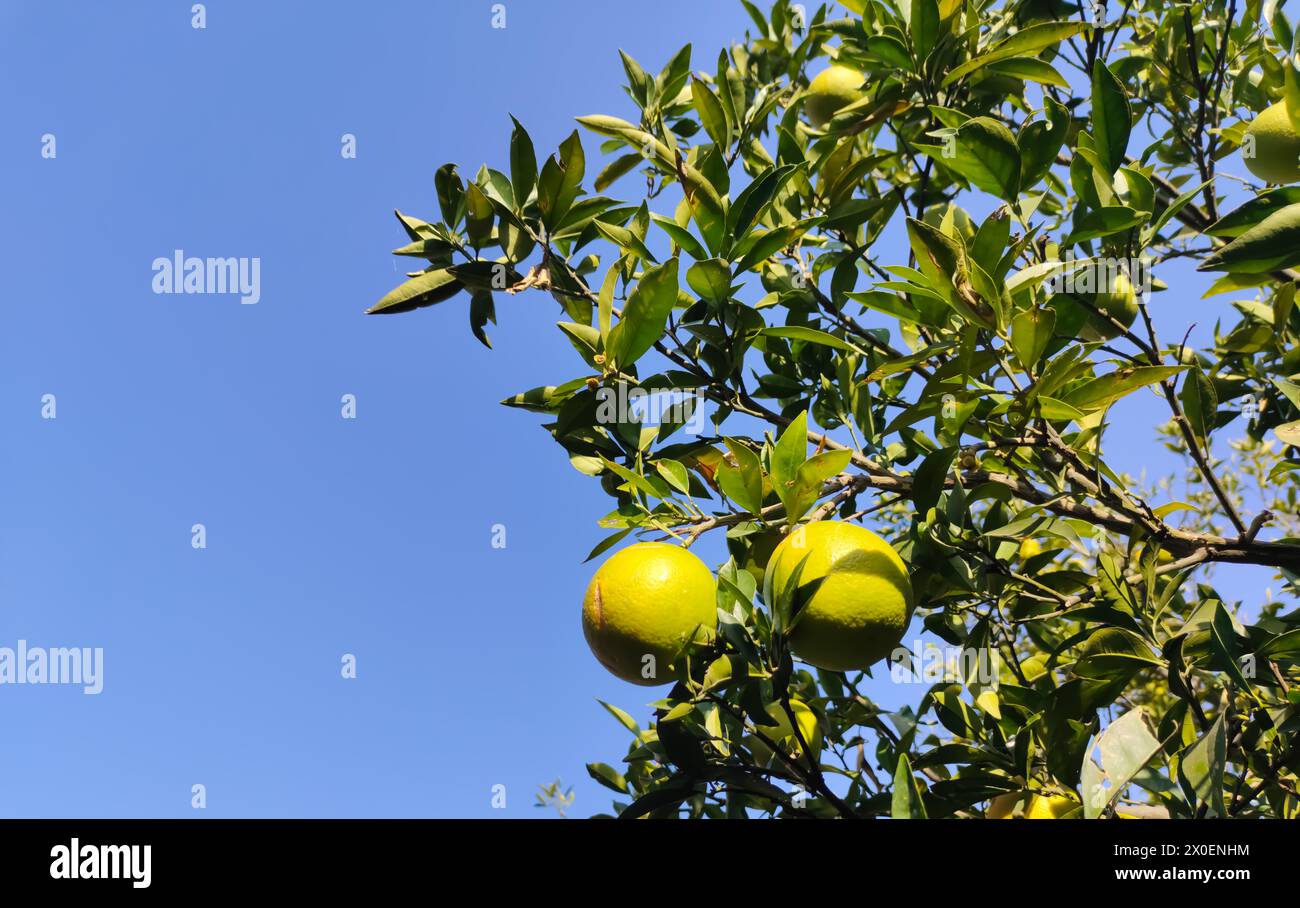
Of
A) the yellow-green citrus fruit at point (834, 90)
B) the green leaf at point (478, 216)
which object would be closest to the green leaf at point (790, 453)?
the green leaf at point (478, 216)

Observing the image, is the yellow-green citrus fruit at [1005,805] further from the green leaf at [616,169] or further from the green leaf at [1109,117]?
the green leaf at [616,169]

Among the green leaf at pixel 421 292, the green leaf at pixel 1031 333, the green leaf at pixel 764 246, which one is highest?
the green leaf at pixel 421 292

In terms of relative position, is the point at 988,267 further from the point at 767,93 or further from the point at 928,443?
the point at 767,93

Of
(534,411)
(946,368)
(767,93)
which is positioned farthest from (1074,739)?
(767,93)

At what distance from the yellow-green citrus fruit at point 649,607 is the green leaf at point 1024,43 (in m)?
1.22

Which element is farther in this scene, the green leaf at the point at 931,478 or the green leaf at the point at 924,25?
the green leaf at the point at 924,25

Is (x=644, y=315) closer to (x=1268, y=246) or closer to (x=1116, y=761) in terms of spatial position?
(x=1268, y=246)

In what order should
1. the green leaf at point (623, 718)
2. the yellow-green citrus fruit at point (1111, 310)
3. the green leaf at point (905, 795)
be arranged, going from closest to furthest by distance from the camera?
the green leaf at point (905, 795) → the yellow-green citrus fruit at point (1111, 310) → the green leaf at point (623, 718)

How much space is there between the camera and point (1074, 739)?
70.0 inches

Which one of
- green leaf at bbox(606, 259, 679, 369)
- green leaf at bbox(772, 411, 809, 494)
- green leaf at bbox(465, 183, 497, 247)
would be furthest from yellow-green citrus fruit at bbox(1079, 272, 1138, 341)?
green leaf at bbox(465, 183, 497, 247)

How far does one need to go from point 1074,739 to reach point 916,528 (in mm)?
534

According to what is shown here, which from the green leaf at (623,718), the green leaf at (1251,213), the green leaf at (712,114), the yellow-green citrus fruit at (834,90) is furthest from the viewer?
the yellow-green citrus fruit at (834,90)

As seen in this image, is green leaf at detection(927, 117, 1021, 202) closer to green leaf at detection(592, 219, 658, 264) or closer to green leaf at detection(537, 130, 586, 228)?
green leaf at detection(592, 219, 658, 264)

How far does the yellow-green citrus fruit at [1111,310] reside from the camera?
5.70ft
